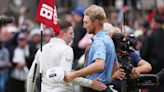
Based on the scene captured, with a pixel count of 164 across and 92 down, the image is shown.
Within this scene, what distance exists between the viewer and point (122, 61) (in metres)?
9.58

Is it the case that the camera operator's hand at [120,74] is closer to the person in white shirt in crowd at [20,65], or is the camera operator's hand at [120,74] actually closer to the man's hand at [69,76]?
the man's hand at [69,76]

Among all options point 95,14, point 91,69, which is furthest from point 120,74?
point 95,14

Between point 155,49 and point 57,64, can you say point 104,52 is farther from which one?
point 155,49

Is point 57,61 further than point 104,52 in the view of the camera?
Yes

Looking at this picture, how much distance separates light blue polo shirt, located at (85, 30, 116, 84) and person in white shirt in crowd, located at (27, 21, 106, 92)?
163mm

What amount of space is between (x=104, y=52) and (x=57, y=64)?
667 millimetres

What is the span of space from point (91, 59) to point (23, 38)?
8431 millimetres

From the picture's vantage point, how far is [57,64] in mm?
9438

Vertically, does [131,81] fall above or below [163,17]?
below

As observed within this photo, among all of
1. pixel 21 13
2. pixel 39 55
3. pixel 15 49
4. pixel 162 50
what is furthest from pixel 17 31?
pixel 39 55

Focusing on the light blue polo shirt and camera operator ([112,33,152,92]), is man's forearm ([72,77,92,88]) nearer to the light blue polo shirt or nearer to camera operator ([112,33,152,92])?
the light blue polo shirt

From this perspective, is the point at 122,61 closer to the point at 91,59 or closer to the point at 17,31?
the point at 91,59

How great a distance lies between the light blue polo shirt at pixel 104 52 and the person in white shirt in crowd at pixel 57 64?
16cm

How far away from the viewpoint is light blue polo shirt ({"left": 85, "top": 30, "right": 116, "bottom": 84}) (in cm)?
918
